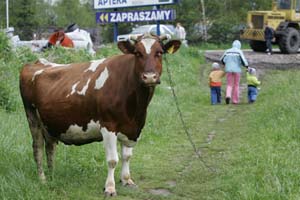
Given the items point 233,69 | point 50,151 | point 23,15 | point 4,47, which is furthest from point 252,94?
point 23,15

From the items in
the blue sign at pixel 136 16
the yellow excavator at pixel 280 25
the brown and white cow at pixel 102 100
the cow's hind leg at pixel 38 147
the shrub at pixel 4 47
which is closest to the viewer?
the brown and white cow at pixel 102 100

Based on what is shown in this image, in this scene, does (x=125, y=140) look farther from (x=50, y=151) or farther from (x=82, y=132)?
(x=50, y=151)

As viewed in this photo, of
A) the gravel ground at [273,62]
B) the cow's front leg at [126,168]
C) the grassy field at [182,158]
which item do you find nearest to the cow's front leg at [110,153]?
the grassy field at [182,158]

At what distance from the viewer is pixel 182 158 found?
364 inches

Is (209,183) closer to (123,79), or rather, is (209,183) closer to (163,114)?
(123,79)

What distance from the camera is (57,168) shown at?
784 centimetres

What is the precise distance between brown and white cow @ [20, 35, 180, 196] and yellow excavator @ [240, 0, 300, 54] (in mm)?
22642

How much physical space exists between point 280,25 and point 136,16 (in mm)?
9895

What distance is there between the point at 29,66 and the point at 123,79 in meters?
1.59

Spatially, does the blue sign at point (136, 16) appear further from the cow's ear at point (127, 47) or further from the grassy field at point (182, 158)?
the cow's ear at point (127, 47)

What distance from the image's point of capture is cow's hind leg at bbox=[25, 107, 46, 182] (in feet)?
24.5

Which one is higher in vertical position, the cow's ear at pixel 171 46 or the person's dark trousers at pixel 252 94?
the cow's ear at pixel 171 46

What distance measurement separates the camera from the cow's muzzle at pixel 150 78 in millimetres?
6594

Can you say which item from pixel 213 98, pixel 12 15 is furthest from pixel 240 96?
pixel 12 15
